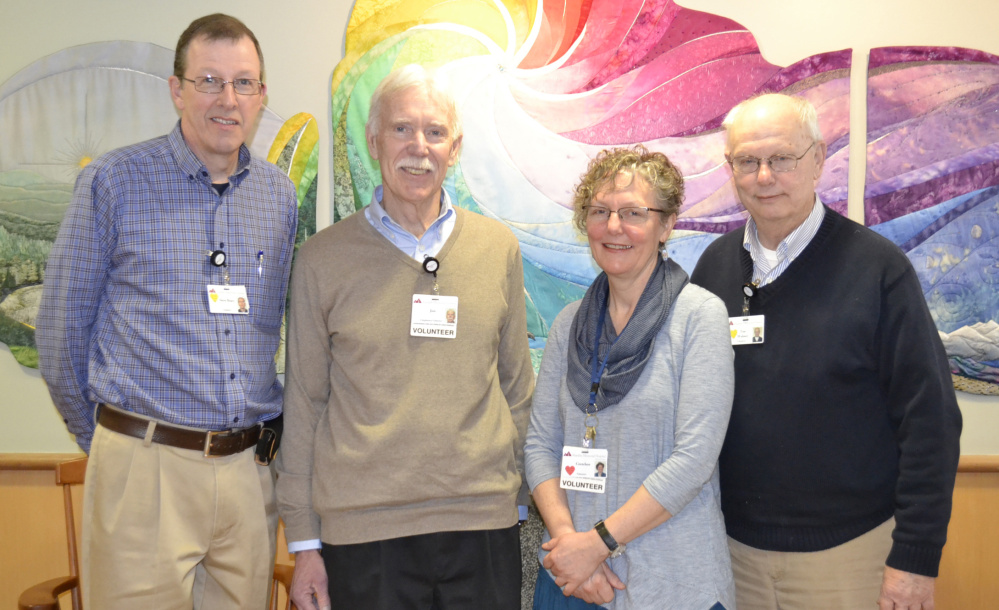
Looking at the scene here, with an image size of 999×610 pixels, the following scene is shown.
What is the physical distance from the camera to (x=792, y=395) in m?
1.76

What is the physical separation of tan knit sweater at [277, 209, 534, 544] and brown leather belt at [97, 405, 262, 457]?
0.16m

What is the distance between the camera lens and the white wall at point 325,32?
115 inches

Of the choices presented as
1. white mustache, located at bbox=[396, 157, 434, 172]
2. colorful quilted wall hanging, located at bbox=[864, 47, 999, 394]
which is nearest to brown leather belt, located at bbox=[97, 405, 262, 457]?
white mustache, located at bbox=[396, 157, 434, 172]

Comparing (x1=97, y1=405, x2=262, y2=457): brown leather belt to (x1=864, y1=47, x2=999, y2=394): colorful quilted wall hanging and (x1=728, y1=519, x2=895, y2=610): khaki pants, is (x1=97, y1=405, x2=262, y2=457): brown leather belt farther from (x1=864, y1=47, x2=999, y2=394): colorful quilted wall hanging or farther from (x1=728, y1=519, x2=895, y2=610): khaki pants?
(x1=864, y1=47, x2=999, y2=394): colorful quilted wall hanging

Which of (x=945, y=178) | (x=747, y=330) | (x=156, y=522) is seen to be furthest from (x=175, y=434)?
(x=945, y=178)

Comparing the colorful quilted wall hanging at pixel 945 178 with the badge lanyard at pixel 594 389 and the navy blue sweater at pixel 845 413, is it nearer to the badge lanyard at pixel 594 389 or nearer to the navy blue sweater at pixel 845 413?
the navy blue sweater at pixel 845 413

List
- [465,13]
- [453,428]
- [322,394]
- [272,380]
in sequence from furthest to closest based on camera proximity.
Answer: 1. [465,13]
2. [272,380]
3. [322,394]
4. [453,428]

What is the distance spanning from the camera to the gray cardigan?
1549 mm

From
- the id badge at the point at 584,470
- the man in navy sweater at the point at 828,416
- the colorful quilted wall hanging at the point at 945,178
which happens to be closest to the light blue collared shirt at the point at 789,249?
the man in navy sweater at the point at 828,416

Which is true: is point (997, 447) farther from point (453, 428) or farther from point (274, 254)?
point (274, 254)

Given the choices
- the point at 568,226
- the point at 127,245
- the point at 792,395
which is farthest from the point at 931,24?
the point at 127,245

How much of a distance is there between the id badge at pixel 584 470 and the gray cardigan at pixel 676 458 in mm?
19

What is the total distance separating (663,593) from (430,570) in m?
0.55

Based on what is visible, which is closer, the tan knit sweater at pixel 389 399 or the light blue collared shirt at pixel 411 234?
the tan knit sweater at pixel 389 399
